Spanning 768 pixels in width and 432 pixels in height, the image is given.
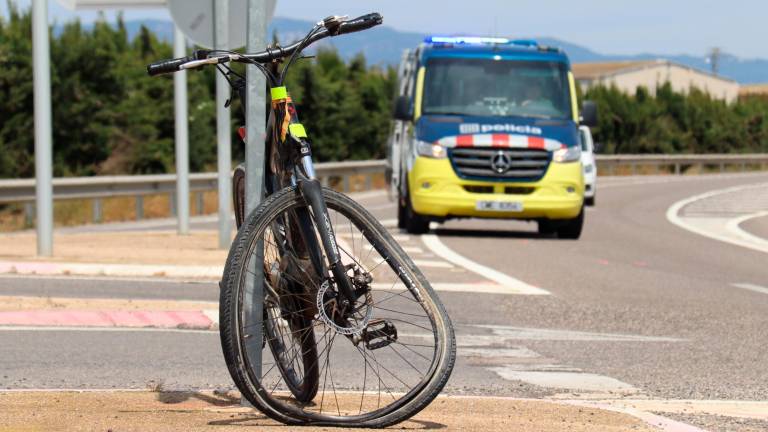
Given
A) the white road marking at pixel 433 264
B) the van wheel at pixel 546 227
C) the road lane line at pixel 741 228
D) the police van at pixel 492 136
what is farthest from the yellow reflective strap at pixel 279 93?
the road lane line at pixel 741 228

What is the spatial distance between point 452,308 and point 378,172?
26.5 meters

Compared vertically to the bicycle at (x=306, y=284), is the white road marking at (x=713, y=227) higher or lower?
lower

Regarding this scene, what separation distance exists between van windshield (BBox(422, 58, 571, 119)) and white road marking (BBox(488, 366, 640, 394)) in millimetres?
12215

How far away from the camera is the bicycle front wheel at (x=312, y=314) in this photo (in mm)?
4973

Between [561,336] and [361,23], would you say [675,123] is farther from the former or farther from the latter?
[361,23]

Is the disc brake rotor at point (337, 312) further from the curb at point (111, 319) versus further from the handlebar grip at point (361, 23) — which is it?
the curb at point (111, 319)

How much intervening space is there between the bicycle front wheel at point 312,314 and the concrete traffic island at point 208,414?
168 mm

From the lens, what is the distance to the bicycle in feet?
16.4

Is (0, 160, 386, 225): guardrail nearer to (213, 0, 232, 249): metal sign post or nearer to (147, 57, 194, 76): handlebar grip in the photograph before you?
(213, 0, 232, 249): metal sign post

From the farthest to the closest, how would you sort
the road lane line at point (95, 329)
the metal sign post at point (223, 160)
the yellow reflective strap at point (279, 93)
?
the metal sign post at point (223, 160), the road lane line at point (95, 329), the yellow reflective strap at point (279, 93)

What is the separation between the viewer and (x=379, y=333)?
515 cm

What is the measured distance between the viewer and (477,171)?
19578 millimetres

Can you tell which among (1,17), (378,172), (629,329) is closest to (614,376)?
(629,329)

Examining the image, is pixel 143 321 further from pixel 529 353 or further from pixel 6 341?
pixel 529 353
